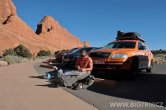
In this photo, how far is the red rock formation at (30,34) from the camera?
9714 centimetres

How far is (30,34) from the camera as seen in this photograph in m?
119

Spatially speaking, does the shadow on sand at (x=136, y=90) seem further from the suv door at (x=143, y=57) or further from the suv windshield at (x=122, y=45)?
the suv windshield at (x=122, y=45)

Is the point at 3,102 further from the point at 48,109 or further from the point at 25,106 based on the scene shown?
the point at 48,109

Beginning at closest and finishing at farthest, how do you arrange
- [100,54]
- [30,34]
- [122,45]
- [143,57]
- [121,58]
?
[121,58], [100,54], [143,57], [122,45], [30,34]

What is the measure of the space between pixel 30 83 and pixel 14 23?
105m

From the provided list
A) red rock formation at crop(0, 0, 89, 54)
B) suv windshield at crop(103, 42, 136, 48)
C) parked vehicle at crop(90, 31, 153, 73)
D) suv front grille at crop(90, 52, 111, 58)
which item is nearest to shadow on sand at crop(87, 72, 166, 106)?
parked vehicle at crop(90, 31, 153, 73)

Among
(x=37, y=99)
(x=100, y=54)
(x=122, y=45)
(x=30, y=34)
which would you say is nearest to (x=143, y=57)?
(x=122, y=45)

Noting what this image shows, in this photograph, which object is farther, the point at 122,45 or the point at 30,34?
the point at 30,34

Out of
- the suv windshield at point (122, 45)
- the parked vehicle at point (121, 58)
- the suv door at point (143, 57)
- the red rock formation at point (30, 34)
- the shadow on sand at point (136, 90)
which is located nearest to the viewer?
the shadow on sand at point (136, 90)

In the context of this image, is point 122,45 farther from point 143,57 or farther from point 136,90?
point 136,90

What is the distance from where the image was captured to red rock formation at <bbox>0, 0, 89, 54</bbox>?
97137mm

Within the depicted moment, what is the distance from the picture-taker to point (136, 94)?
9750 mm

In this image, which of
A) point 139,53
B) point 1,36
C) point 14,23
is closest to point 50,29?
point 14,23

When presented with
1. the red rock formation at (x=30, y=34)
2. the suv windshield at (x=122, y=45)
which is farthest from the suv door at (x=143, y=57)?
the red rock formation at (x=30, y=34)
